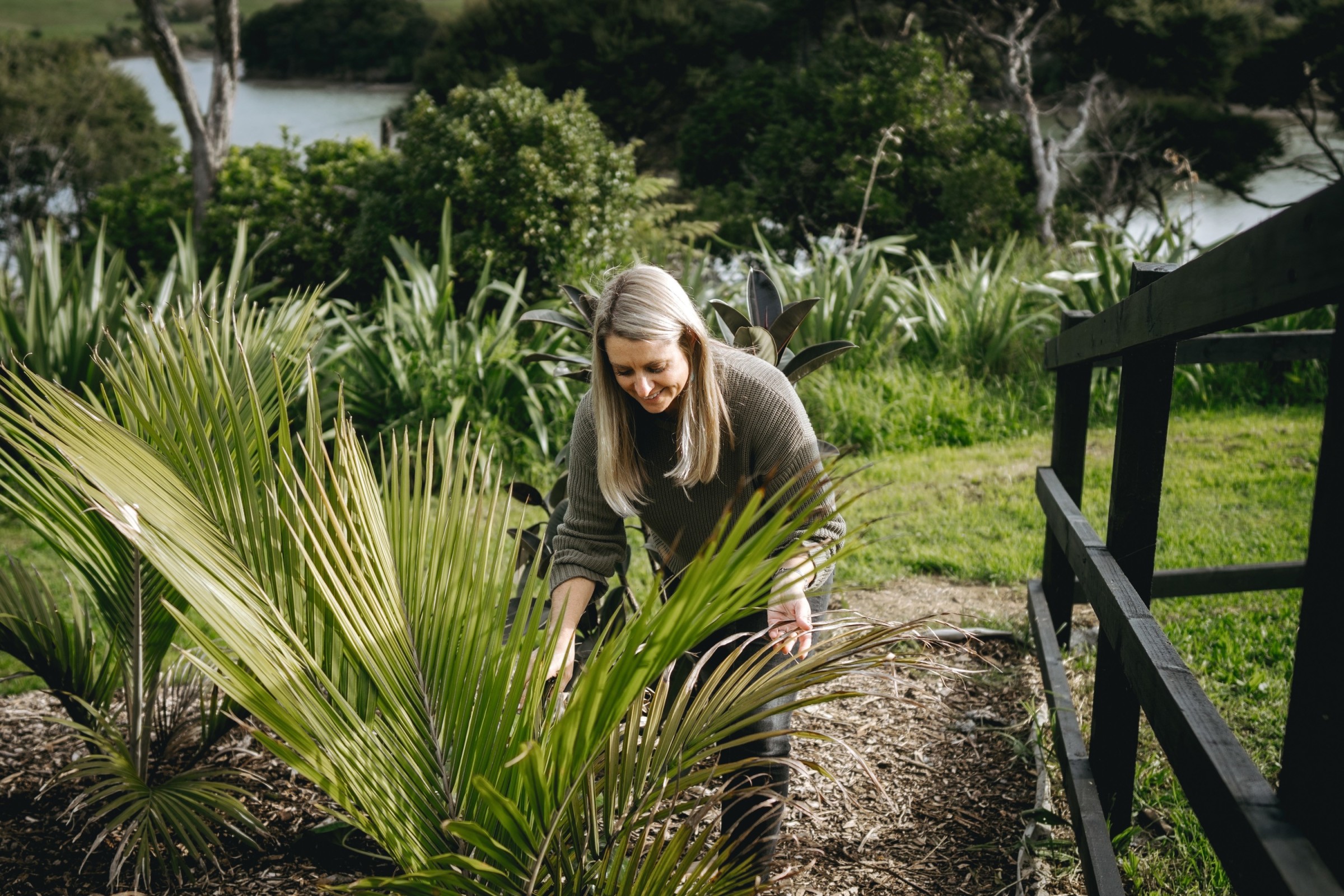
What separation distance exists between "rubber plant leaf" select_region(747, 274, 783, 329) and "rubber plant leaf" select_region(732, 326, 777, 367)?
0.10m

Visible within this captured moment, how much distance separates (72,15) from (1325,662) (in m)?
26.7

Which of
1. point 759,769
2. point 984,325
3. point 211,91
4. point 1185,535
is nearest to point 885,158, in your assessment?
point 984,325

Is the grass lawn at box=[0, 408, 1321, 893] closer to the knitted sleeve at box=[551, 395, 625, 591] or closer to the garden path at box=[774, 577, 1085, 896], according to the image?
the garden path at box=[774, 577, 1085, 896]

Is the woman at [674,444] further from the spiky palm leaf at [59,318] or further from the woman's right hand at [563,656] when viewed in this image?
the spiky palm leaf at [59,318]

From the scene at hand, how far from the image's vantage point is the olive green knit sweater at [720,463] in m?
1.98

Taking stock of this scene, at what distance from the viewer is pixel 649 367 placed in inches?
72.5

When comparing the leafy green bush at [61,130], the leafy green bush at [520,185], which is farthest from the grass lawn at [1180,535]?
the leafy green bush at [61,130]

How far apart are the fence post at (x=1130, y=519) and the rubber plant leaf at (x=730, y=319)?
36.4 inches

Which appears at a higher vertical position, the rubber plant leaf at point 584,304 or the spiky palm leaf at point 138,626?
the rubber plant leaf at point 584,304

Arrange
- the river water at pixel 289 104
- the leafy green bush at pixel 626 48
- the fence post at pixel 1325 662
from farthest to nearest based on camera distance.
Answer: the leafy green bush at pixel 626 48 < the river water at pixel 289 104 < the fence post at pixel 1325 662

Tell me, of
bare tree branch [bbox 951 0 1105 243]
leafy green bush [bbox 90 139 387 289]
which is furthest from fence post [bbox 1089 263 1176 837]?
bare tree branch [bbox 951 0 1105 243]

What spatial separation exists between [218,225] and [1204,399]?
27.2 ft

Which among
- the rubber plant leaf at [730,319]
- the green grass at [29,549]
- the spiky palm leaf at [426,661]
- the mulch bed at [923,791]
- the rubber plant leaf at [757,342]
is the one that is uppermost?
the rubber plant leaf at [730,319]

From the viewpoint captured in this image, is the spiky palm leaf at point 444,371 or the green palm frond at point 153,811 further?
the spiky palm leaf at point 444,371
